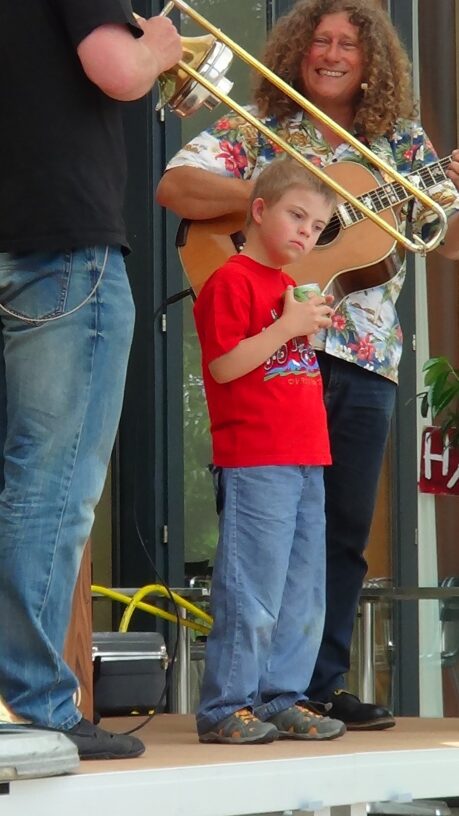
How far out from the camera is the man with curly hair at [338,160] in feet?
10.4

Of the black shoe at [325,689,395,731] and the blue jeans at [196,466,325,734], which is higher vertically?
the blue jeans at [196,466,325,734]

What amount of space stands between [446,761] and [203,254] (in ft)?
4.18

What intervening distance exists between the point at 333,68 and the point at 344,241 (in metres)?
0.42

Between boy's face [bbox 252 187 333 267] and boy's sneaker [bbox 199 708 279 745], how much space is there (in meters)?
0.89

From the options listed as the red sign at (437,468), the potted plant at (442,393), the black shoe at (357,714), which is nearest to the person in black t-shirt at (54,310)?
the black shoe at (357,714)

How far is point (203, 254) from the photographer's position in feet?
10.6

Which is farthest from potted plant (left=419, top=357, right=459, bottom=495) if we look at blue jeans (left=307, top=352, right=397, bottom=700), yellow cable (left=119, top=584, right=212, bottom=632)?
blue jeans (left=307, top=352, right=397, bottom=700)

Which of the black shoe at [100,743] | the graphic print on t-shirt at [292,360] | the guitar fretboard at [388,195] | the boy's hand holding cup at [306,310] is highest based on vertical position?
the guitar fretboard at [388,195]

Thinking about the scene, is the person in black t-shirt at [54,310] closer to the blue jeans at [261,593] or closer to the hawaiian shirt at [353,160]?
the blue jeans at [261,593]

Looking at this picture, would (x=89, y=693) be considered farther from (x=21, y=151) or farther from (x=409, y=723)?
(x=21, y=151)

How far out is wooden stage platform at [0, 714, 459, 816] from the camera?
196 centimetres

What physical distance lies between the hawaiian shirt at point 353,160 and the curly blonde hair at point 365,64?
0.04 m

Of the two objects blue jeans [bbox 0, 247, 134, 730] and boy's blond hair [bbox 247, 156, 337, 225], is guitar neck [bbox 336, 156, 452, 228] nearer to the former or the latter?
boy's blond hair [bbox 247, 156, 337, 225]

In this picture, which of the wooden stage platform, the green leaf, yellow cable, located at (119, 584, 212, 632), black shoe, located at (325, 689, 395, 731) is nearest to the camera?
the wooden stage platform
